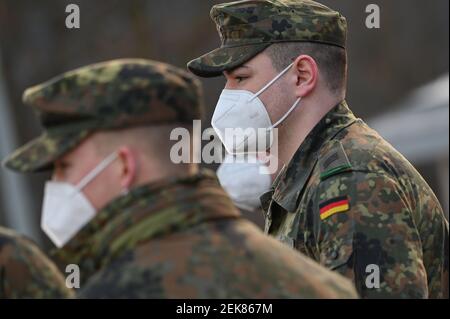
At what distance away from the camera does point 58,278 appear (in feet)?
13.9

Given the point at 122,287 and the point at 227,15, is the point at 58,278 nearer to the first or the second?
the point at 122,287

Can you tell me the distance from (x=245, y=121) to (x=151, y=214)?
76.6 inches

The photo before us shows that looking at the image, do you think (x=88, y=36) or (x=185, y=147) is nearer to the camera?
(x=185, y=147)

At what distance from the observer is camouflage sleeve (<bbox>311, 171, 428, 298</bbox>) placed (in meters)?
4.64

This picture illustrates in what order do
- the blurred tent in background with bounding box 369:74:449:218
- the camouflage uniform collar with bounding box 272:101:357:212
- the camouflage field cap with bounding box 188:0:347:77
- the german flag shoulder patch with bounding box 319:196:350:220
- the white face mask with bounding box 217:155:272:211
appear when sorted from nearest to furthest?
the german flag shoulder patch with bounding box 319:196:350:220 < the camouflage uniform collar with bounding box 272:101:357:212 < the camouflage field cap with bounding box 188:0:347:77 < the white face mask with bounding box 217:155:272:211 < the blurred tent in background with bounding box 369:74:449:218

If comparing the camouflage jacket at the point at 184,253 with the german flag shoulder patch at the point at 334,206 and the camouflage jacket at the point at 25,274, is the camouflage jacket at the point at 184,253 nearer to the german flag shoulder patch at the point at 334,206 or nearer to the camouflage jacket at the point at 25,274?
the camouflage jacket at the point at 25,274

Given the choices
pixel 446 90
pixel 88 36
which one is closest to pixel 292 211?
pixel 446 90

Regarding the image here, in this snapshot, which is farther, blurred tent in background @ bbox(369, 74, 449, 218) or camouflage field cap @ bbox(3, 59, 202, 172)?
blurred tent in background @ bbox(369, 74, 449, 218)

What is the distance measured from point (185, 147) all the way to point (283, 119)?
5.46ft

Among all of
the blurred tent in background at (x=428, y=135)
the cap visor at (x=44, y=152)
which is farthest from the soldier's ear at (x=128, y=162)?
the blurred tent in background at (x=428, y=135)

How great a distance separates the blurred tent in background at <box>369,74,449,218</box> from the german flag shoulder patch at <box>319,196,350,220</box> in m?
8.45

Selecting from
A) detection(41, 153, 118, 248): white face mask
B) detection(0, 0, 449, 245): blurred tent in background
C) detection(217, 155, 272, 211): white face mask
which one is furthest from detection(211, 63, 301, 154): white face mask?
detection(0, 0, 449, 245): blurred tent in background

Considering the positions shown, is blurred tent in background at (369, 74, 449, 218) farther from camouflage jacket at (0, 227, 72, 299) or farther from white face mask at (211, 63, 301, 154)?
camouflage jacket at (0, 227, 72, 299)

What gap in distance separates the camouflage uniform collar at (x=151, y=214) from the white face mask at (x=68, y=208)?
4.4 inches
